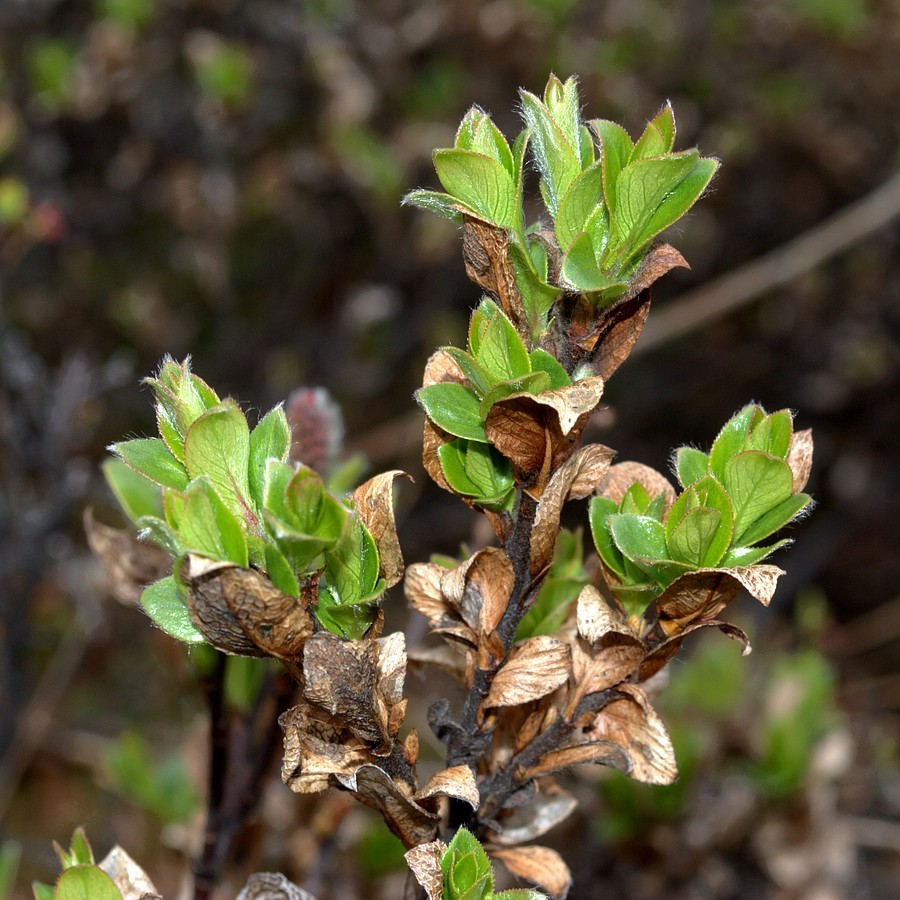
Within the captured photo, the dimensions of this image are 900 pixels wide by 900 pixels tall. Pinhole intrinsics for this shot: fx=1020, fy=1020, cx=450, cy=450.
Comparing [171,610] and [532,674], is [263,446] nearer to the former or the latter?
[171,610]

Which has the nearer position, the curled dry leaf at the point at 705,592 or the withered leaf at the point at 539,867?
the curled dry leaf at the point at 705,592

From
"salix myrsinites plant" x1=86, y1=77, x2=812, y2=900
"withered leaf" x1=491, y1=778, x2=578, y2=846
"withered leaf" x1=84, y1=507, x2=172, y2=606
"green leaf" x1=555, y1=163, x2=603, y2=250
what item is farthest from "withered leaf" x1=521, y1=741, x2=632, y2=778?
"withered leaf" x1=84, y1=507, x2=172, y2=606

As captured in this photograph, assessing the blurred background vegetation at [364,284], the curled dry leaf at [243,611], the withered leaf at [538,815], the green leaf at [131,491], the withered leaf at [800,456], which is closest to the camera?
the curled dry leaf at [243,611]

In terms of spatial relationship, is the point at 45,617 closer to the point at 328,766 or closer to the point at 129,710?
the point at 129,710

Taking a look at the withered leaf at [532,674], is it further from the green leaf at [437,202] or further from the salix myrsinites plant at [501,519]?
the green leaf at [437,202]

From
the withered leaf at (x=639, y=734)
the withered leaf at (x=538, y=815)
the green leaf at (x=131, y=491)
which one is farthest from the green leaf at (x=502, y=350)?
the green leaf at (x=131, y=491)

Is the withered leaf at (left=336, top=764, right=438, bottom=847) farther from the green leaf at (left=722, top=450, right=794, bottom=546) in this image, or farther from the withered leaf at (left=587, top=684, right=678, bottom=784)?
the green leaf at (left=722, top=450, right=794, bottom=546)

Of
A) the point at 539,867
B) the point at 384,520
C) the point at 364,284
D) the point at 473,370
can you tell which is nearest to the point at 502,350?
the point at 473,370
